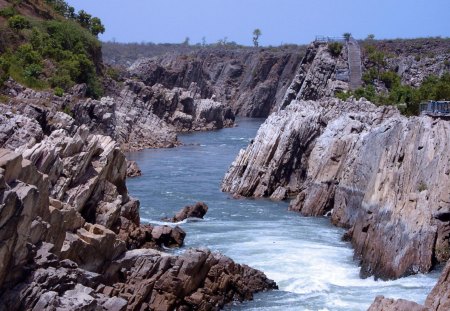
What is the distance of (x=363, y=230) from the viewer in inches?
1291

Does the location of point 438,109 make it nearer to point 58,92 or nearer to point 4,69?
point 58,92

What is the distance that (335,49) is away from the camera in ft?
294

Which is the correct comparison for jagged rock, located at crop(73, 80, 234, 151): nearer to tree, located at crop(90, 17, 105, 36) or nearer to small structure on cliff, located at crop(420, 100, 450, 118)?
tree, located at crop(90, 17, 105, 36)

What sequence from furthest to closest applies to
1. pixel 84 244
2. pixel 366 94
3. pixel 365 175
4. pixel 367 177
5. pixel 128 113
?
pixel 128 113 → pixel 366 94 → pixel 365 175 → pixel 367 177 → pixel 84 244

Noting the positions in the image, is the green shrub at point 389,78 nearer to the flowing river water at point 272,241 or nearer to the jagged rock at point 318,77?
the jagged rock at point 318,77

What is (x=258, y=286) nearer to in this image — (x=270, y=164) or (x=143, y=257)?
(x=143, y=257)

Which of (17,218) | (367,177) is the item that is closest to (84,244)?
(17,218)

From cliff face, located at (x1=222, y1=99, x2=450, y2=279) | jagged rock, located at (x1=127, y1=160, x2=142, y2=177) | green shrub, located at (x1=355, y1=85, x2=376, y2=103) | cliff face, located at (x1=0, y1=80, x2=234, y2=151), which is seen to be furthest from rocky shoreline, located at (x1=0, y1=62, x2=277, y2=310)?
green shrub, located at (x1=355, y1=85, x2=376, y2=103)

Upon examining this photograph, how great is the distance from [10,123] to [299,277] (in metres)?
14.1

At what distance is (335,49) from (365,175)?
53745 mm

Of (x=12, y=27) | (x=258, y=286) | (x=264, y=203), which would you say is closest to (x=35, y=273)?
(x=258, y=286)

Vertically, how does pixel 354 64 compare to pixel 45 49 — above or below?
above

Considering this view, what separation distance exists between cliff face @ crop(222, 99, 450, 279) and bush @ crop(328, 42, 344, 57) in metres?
31.5

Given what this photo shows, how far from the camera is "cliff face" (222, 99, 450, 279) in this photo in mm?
28656
